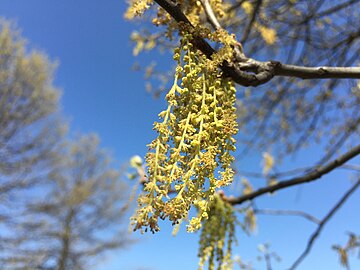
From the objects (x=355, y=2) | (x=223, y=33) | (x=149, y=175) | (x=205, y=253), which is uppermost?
(x=355, y=2)

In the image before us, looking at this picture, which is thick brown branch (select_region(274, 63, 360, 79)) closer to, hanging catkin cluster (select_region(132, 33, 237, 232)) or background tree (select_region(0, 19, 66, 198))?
hanging catkin cluster (select_region(132, 33, 237, 232))

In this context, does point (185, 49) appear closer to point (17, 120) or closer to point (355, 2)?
point (355, 2)

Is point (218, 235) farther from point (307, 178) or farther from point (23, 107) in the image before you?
point (23, 107)

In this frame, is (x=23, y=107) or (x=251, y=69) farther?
(x=23, y=107)

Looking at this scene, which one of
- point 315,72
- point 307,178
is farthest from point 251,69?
point 307,178

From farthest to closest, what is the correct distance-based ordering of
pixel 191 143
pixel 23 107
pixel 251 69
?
pixel 23 107 < pixel 251 69 < pixel 191 143

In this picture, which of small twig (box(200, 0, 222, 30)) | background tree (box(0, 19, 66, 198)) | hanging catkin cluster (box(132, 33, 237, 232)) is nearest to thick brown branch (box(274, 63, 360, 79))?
hanging catkin cluster (box(132, 33, 237, 232))

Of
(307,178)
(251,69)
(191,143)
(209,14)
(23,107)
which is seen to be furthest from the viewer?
(23,107)

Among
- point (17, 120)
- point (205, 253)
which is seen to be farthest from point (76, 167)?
point (205, 253)
